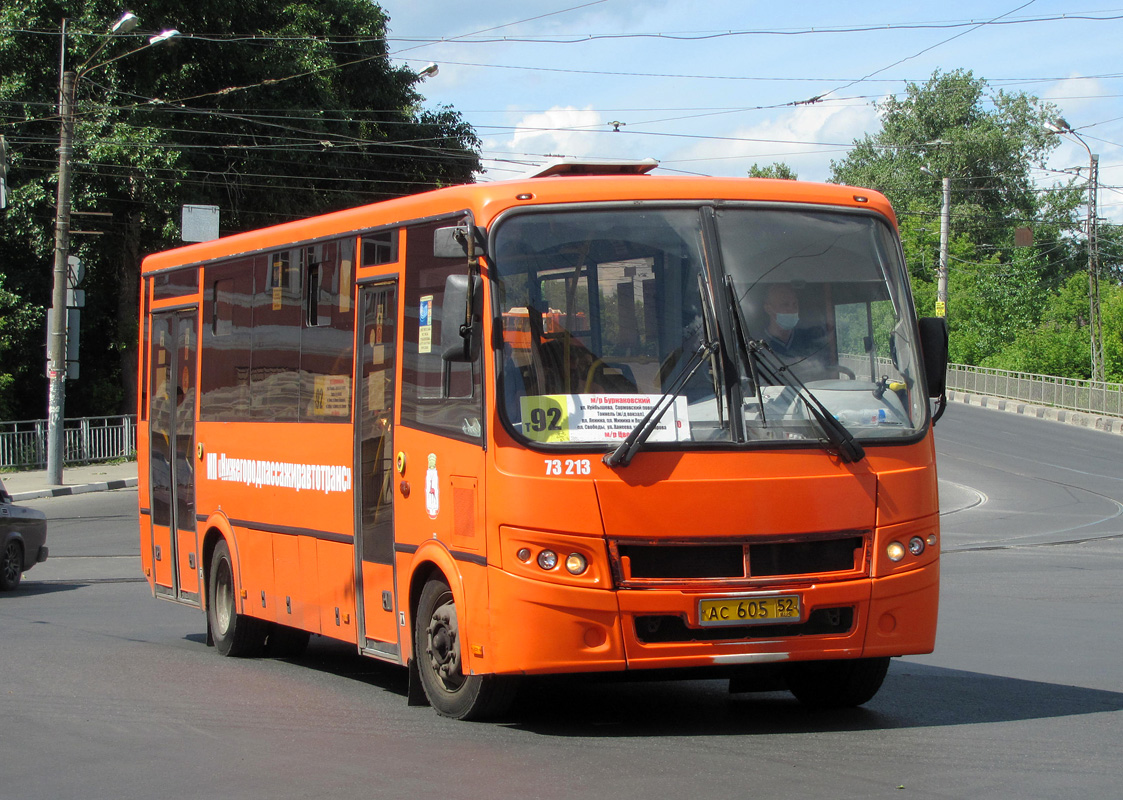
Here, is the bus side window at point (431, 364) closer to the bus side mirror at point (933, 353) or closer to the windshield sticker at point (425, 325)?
the windshield sticker at point (425, 325)

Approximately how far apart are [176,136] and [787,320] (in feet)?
99.6

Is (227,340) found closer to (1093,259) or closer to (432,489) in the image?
(432,489)

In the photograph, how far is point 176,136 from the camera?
35.3 m

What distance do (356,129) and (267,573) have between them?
3265cm

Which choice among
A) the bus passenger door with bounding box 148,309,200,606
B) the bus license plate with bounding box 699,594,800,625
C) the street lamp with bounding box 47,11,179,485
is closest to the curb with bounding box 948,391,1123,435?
the street lamp with bounding box 47,11,179,485

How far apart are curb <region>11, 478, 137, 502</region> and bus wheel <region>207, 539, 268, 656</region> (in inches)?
665

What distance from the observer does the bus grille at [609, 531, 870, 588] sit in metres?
7.04

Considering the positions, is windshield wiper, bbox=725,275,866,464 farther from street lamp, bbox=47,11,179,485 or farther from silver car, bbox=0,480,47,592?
street lamp, bbox=47,11,179,485

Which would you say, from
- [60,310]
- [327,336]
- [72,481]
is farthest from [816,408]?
[72,481]

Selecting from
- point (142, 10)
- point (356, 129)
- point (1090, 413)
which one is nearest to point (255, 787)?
point (142, 10)

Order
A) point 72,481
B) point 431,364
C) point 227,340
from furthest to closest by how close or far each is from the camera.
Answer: point 72,481 → point 227,340 → point 431,364

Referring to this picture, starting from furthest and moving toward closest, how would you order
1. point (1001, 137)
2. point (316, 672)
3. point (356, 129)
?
point (1001, 137)
point (356, 129)
point (316, 672)

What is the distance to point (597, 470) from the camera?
23.1 feet

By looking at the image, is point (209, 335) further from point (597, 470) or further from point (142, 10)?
point (142, 10)
